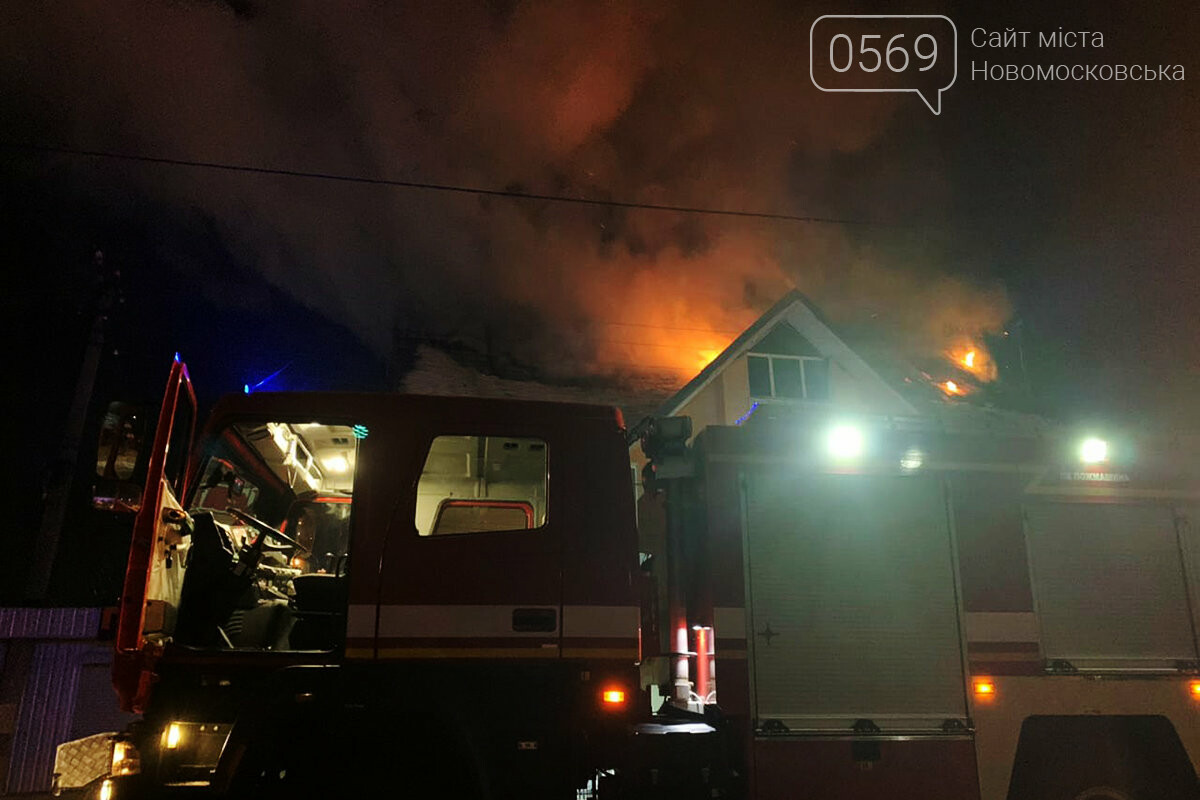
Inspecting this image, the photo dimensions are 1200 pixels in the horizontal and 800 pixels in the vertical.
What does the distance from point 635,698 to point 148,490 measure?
2.51 meters

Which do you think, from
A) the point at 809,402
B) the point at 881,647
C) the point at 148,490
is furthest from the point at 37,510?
the point at 881,647

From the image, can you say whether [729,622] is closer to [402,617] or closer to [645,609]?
[645,609]

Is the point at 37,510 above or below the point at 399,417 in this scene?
above

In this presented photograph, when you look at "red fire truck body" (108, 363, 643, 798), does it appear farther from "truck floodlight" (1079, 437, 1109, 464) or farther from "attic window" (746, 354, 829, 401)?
"attic window" (746, 354, 829, 401)

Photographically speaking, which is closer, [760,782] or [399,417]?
[399,417]

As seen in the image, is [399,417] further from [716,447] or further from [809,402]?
[809,402]

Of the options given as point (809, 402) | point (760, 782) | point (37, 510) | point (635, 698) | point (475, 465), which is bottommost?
point (760, 782)

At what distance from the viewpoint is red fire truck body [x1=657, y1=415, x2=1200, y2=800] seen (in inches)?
178

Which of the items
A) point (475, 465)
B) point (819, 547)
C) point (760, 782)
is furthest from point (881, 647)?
point (475, 465)

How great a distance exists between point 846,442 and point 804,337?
1288 centimetres

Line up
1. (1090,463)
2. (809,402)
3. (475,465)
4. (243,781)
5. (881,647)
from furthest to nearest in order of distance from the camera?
(809,402) < (1090,463) < (881,647) < (475,465) < (243,781)

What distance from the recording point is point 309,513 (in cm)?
512

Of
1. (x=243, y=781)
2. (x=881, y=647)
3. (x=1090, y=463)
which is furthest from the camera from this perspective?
(x=1090, y=463)

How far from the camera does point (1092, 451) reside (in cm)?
509
